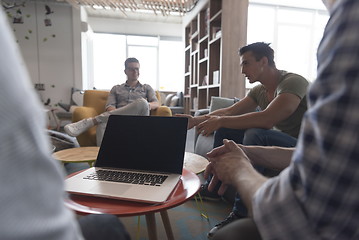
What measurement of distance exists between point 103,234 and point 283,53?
5.98 meters

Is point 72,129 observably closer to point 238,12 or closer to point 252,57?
point 252,57

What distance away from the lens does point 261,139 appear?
1389mm

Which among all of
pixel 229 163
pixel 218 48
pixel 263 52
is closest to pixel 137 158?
pixel 229 163

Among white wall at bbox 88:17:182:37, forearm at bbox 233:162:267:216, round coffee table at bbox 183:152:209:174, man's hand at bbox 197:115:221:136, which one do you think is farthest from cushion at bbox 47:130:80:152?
white wall at bbox 88:17:182:37

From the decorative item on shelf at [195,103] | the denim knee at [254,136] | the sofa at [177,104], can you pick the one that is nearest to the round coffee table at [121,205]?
the denim knee at [254,136]

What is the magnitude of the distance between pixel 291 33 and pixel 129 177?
593 centimetres

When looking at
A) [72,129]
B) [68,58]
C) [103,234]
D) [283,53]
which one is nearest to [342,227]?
[103,234]

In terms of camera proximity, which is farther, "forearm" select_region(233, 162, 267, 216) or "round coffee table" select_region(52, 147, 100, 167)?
"round coffee table" select_region(52, 147, 100, 167)

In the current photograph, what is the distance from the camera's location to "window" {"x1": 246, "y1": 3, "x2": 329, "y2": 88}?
5379 millimetres

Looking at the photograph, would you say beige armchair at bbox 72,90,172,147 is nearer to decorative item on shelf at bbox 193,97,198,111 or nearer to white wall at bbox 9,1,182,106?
decorative item on shelf at bbox 193,97,198,111

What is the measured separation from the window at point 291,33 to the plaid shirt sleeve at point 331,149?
550 cm

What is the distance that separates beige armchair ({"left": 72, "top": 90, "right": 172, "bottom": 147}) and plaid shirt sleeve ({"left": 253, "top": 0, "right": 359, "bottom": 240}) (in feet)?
7.98

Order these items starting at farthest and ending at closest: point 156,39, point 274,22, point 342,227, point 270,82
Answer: point 156,39 → point 274,22 → point 270,82 → point 342,227

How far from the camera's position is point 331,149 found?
1.09 feet
